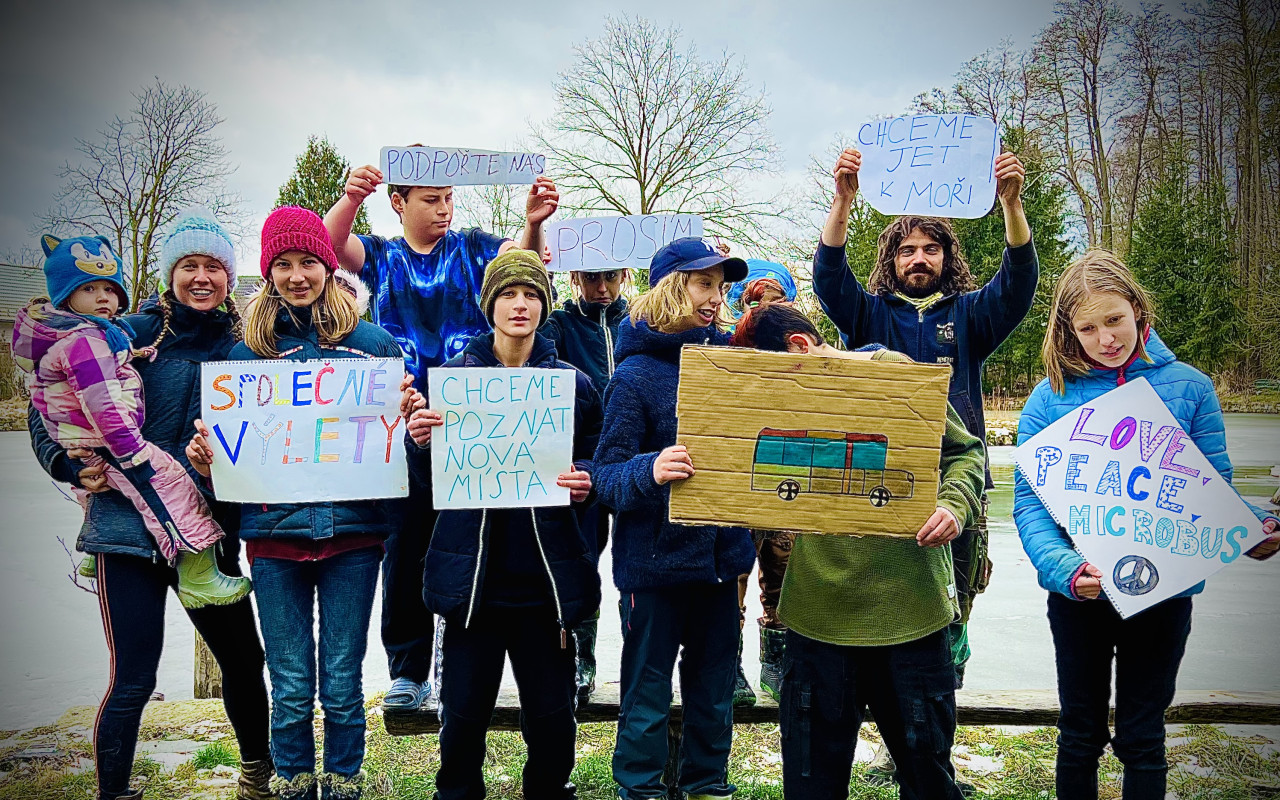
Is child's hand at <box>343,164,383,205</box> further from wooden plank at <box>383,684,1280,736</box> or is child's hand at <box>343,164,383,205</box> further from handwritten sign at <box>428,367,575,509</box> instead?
wooden plank at <box>383,684,1280,736</box>

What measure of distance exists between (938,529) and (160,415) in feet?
8.28

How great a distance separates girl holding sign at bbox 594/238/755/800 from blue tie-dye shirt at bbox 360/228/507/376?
903mm

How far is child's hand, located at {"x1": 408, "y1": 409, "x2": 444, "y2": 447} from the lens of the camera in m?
2.73

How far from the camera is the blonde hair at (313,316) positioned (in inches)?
112

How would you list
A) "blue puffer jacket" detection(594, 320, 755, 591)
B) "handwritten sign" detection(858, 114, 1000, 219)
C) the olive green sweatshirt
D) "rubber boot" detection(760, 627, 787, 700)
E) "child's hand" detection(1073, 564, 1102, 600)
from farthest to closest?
"rubber boot" detection(760, 627, 787, 700) → "handwritten sign" detection(858, 114, 1000, 219) → "blue puffer jacket" detection(594, 320, 755, 591) → "child's hand" detection(1073, 564, 1102, 600) → the olive green sweatshirt

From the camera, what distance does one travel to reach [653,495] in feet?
8.46

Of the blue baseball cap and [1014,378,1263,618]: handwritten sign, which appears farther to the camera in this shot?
the blue baseball cap

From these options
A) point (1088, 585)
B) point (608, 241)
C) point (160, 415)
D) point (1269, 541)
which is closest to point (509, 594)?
point (160, 415)

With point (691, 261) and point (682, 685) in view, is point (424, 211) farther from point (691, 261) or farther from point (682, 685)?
point (682, 685)

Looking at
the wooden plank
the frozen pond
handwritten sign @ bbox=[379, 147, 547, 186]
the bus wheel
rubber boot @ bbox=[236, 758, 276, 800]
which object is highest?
handwritten sign @ bbox=[379, 147, 547, 186]

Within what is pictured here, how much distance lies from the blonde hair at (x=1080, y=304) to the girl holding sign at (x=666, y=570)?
1.07 metres

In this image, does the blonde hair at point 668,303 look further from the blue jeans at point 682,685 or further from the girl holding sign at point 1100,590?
the girl holding sign at point 1100,590

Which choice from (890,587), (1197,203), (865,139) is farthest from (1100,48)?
(890,587)

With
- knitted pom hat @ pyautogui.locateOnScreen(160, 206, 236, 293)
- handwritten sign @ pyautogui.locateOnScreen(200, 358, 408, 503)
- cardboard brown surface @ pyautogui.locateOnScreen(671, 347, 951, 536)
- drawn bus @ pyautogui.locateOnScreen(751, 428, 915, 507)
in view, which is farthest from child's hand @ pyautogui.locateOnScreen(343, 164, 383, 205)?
drawn bus @ pyautogui.locateOnScreen(751, 428, 915, 507)
